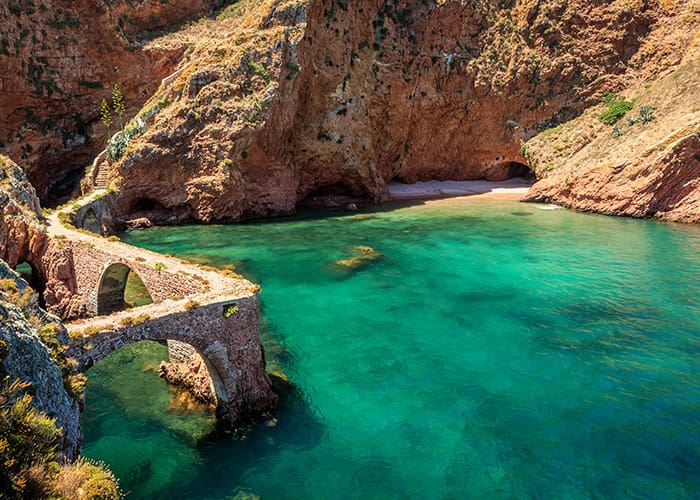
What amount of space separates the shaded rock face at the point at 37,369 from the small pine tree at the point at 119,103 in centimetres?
4656

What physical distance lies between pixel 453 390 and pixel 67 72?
5623cm

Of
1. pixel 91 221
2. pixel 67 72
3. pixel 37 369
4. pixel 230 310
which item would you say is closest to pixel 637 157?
pixel 230 310

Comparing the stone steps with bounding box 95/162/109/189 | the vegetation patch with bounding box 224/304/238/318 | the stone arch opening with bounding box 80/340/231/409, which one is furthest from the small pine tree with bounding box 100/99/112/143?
the vegetation patch with bounding box 224/304/238/318

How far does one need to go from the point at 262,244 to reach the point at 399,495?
29.1 m

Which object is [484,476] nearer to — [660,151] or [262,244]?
[262,244]

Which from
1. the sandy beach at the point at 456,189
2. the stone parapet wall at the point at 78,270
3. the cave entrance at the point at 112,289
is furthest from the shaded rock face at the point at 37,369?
the sandy beach at the point at 456,189

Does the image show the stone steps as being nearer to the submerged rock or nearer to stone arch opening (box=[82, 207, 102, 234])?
stone arch opening (box=[82, 207, 102, 234])

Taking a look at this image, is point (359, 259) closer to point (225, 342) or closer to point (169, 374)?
point (169, 374)

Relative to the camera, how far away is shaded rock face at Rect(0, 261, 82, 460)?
8.05 m

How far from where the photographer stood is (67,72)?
5134cm

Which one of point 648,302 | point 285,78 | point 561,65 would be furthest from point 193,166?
point 561,65

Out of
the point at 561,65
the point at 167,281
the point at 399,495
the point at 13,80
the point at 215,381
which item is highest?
the point at 561,65

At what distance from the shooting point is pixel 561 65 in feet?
195

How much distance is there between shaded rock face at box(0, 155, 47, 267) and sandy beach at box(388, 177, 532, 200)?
151 feet
